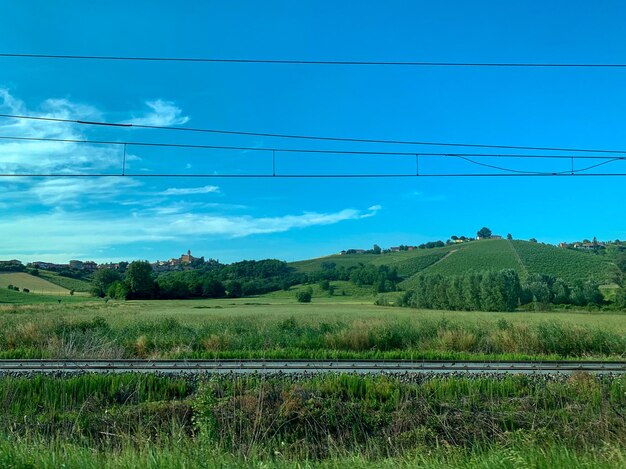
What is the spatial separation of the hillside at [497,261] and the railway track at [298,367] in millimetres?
86591

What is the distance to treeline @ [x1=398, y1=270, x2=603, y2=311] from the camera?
273 feet

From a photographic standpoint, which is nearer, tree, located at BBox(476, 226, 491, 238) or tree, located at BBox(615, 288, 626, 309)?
tree, located at BBox(615, 288, 626, 309)

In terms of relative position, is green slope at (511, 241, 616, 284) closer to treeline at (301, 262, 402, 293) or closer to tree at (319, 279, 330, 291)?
treeline at (301, 262, 402, 293)

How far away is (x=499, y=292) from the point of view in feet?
272

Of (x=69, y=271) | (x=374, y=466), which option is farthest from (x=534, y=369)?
(x=69, y=271)

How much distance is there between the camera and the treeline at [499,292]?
83188mm

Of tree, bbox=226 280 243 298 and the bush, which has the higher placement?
tree, bbox=226 280 243 298

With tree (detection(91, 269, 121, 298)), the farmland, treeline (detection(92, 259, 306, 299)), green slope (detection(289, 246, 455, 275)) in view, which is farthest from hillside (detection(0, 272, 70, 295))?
the farmland

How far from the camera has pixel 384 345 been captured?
25703 millimetres

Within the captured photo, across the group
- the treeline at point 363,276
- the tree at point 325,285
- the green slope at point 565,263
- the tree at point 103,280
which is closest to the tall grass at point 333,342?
the green slope at point 565,263

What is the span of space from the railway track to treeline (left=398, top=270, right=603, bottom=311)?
66380mm

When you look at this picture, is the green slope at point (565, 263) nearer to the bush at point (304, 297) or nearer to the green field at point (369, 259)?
the green field at point (369, 259)

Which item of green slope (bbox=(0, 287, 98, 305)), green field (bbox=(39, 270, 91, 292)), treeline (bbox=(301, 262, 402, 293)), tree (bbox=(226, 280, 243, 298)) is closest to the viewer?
green slope (bbox=(0, 287, 98, 305))

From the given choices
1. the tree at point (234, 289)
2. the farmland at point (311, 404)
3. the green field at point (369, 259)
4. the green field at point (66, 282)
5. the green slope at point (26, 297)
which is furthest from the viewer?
the green field at point (369, 259)
